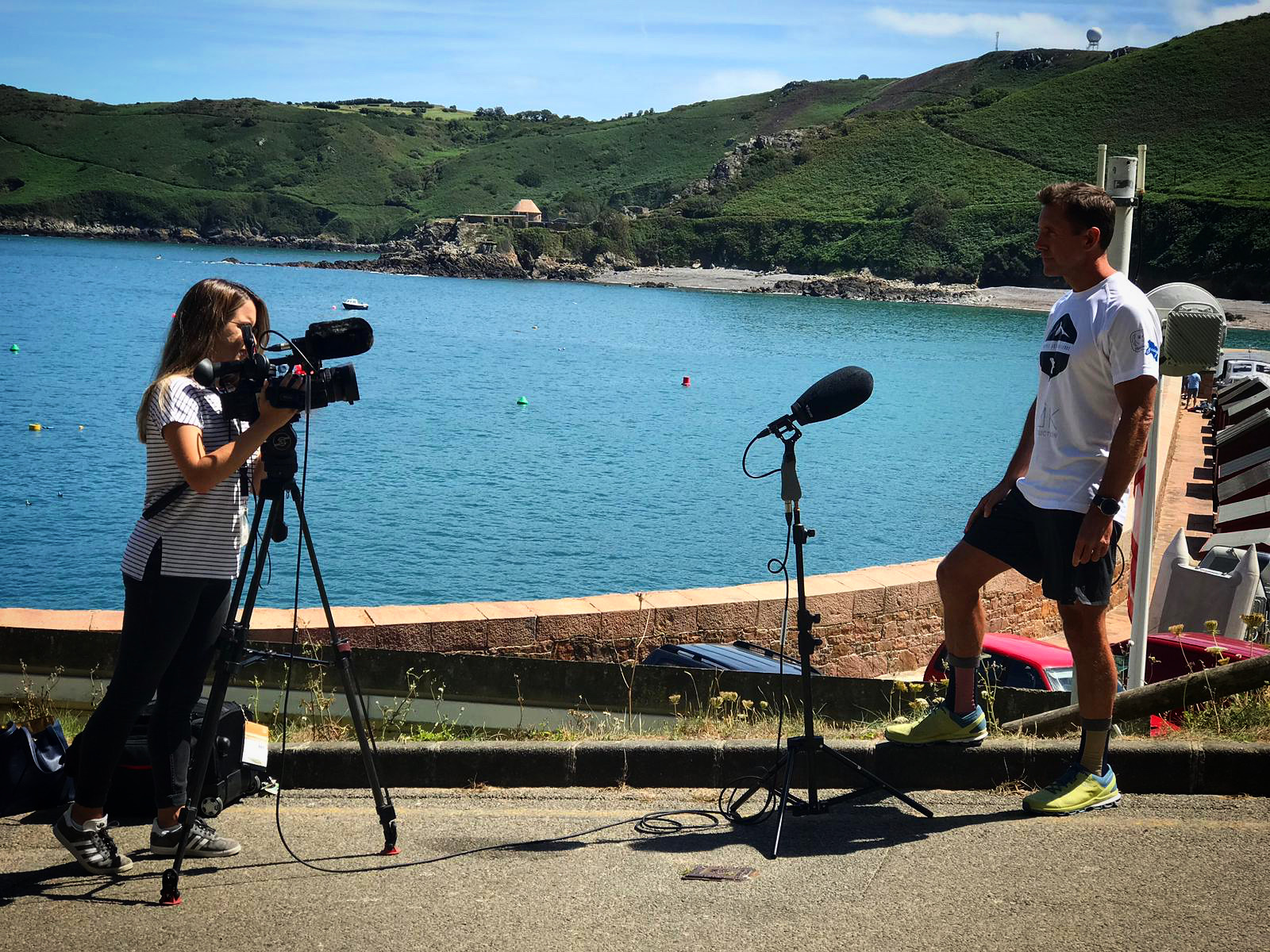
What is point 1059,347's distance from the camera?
388 centimetres

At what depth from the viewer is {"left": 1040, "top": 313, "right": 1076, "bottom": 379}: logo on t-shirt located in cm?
385

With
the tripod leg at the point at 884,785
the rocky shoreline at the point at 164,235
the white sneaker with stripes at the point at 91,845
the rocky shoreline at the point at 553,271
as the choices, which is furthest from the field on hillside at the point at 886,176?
the white sneaker with stripes at the point at 91,845

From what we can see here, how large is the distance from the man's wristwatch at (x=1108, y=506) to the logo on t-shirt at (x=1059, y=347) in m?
0.44

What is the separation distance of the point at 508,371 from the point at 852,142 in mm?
117051

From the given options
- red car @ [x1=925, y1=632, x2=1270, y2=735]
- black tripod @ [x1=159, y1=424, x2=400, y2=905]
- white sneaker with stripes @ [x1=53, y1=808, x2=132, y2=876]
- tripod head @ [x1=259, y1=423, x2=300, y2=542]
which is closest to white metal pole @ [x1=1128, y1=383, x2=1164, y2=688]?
red car @ [x1=925, y1=632, x2=1270, y2=735]

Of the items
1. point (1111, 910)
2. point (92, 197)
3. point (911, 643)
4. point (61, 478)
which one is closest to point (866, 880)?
point (1111, 910)

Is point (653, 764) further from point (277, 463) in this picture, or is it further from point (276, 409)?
point (276, 409)

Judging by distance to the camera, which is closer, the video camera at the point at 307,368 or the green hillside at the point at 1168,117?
the video camera at the point at 307,368

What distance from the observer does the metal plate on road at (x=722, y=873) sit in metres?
3.65

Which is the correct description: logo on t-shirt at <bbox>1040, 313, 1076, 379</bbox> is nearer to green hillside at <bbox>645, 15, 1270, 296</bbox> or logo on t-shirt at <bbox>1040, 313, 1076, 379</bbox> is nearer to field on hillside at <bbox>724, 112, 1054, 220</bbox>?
green hillside at <bbox>645, 15, 1270, 296</bbox>

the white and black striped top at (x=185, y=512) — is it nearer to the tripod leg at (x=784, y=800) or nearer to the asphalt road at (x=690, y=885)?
the asphalt road at (x=690, y=885)

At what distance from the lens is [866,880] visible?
359 cm

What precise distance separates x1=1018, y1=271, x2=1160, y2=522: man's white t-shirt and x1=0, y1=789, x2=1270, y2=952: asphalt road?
1.07 meters

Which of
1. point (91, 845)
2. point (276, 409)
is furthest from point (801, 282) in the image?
point (91, 845)
